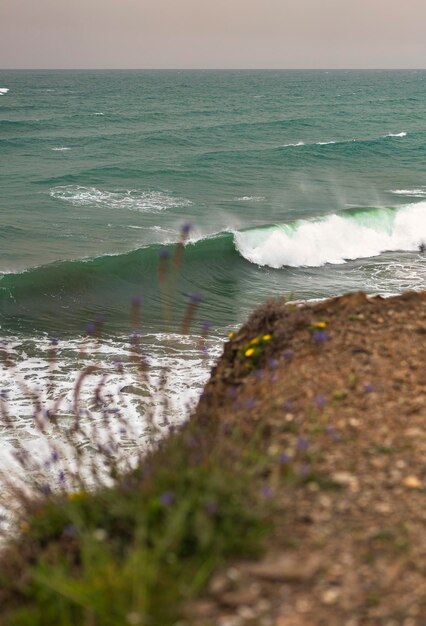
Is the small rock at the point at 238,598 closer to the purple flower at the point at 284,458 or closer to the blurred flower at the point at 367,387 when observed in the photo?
the purple flower at the point at 284,458

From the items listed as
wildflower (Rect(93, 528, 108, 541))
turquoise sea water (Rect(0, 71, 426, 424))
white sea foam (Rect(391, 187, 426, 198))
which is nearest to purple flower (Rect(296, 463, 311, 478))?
wildflower (Rect(93, 528, 108, 541))

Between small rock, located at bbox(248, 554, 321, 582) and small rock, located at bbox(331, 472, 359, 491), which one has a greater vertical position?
small rock, located at bbox(331, 472, 359, 491)

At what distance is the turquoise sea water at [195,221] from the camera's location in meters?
16.1

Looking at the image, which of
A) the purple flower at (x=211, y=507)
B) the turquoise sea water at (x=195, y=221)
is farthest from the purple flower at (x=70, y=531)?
the turquoise sea water at (x=195, y=221)

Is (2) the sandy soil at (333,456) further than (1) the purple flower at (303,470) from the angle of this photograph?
No

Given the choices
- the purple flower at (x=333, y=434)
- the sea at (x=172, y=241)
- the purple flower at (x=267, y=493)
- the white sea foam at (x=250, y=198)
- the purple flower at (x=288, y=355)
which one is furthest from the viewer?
the white sea foam at (x=250, y=198)

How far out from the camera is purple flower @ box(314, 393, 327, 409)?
13.2 ft

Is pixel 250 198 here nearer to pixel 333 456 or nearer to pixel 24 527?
pixel 333 456

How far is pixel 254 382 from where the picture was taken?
477cm

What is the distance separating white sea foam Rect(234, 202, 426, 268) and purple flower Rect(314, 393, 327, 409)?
16255 mm

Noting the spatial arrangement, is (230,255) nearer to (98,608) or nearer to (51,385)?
(51,385)

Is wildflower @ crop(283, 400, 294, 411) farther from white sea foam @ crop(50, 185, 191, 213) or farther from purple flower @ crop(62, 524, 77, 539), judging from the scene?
white sea foam @ crop(50, 185, 191, 213)

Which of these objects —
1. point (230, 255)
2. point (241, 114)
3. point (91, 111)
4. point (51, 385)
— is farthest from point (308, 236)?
point (91, 111)

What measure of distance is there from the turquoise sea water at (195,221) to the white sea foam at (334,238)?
0.06 m
